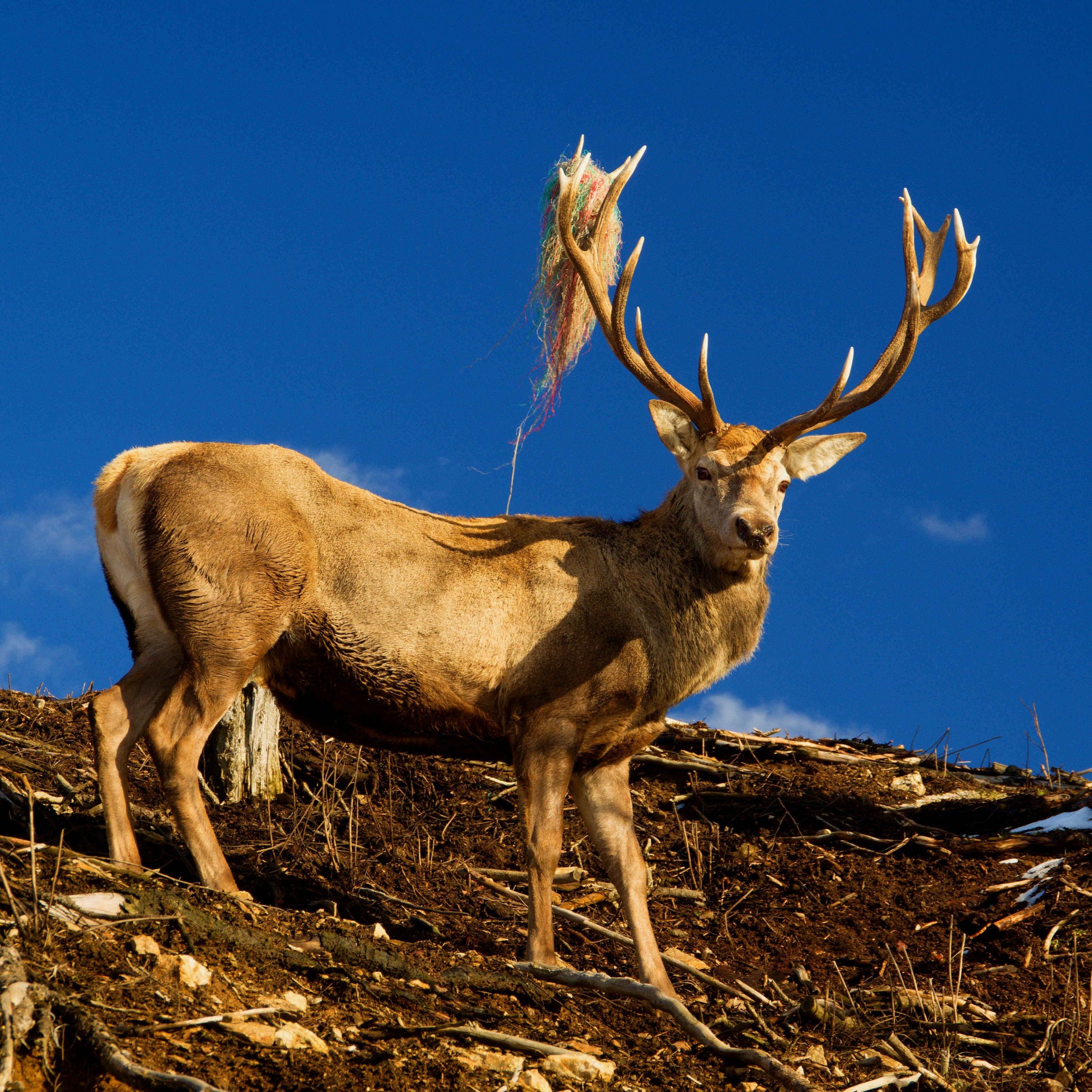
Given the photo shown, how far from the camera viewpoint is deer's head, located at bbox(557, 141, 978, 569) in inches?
256

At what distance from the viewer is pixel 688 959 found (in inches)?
260

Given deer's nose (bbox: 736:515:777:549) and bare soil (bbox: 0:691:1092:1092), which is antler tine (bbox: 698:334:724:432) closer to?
deer's nose (bbox: 736:515:777:549)

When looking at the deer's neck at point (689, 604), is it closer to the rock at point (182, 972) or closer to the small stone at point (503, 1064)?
the small stone at point (503, 1064)

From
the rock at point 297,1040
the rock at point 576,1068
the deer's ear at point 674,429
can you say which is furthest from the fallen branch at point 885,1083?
the deer's ear at point 674,429

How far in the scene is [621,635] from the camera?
20.7ft

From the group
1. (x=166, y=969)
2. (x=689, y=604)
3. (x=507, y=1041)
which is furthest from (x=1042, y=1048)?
(x=166, y=969)

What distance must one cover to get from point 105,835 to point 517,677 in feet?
7.75

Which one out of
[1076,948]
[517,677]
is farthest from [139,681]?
[1076,948]

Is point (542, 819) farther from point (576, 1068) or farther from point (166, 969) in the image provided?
point (166, 969)

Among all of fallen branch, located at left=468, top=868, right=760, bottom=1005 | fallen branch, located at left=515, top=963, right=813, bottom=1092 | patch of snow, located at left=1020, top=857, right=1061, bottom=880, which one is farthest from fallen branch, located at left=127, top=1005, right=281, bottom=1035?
patch of snow, located at left=1020, top=857, right=1061, bottom=880

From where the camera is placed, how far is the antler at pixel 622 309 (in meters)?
6.86

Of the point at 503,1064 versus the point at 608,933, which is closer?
the point at 503,1064

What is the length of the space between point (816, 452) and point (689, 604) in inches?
49.9

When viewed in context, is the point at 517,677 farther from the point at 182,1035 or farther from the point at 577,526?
the point at 182,1035
